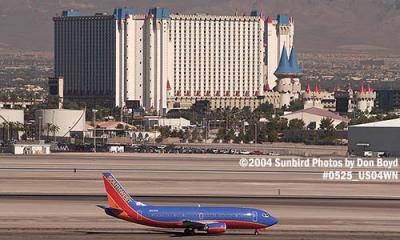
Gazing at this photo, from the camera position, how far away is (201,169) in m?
129

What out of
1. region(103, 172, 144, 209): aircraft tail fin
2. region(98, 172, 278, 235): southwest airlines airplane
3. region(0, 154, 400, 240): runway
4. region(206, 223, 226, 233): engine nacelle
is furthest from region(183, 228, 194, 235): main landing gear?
region(103, 172, 144, 209): aircraft tail fin

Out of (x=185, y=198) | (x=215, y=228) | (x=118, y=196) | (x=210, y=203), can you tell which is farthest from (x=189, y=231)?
(x=185, y=198)

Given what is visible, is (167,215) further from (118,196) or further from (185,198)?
(185,198)

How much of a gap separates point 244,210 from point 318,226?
19.3 feet

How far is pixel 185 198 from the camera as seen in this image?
3590 inches

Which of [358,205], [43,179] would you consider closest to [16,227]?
[358,205]

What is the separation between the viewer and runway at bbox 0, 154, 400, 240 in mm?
73688

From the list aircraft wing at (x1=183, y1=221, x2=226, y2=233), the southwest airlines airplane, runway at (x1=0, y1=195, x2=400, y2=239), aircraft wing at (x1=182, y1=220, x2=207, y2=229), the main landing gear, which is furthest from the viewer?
runway at (x1=0, y1=195, x2=400, y2=239)

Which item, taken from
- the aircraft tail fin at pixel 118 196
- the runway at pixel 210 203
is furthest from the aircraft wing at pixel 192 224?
the aircraft tail fin at pixel 118 196

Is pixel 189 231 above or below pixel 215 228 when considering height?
below

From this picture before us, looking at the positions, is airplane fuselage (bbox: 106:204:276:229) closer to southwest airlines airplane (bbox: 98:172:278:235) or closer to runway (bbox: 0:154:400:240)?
southwest airlines airplane (bbox: 98:172:278:235)

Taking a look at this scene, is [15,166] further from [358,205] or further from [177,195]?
[358,205]

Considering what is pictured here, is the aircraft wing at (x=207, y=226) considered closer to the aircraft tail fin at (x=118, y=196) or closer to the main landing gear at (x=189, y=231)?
the main landing gear at (x=189, y=231)

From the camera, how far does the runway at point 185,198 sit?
73688 mm
